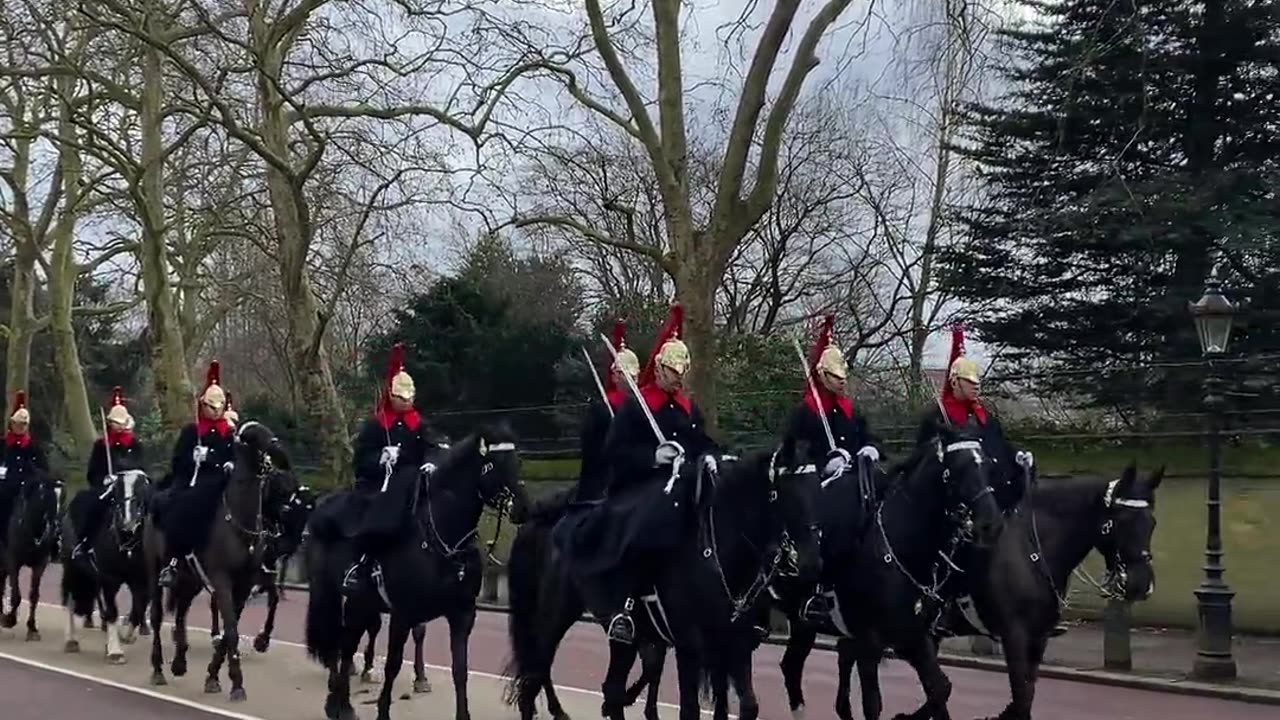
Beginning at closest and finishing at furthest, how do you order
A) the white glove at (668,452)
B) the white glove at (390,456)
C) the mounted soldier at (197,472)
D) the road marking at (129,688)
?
the white glove at (668,452) → the white glove at (390,456) → the road marking at (129,688) → the mounted soldier at (197,472)

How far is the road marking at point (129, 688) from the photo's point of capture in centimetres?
1311

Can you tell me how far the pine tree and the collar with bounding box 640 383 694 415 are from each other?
43.8 ft

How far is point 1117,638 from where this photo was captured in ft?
54.8

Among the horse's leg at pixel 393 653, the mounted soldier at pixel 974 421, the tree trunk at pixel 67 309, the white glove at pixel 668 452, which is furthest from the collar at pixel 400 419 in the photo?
the tree trunk at pixel 67 309

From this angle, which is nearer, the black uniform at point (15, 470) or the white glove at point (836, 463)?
the white glove at point (836, 463)

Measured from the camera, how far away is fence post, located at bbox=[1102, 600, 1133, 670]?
16516 mm

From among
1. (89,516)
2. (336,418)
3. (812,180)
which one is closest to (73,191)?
(336,418)

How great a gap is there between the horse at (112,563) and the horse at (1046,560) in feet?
32.1

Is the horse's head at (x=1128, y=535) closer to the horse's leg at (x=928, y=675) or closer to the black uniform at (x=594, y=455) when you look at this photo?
→ the horse's leg at (x=928, y=675)

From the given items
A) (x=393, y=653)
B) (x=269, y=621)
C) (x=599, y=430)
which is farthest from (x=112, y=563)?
(x=599, y=430)

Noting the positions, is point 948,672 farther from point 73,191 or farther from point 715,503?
Answer: point 73,191

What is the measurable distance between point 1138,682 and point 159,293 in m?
22.8

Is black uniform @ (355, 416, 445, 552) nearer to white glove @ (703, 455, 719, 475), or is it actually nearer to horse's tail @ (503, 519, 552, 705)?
horse's tail @ (503, 519, 552, 705)

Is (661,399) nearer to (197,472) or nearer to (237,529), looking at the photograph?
(237,529)
